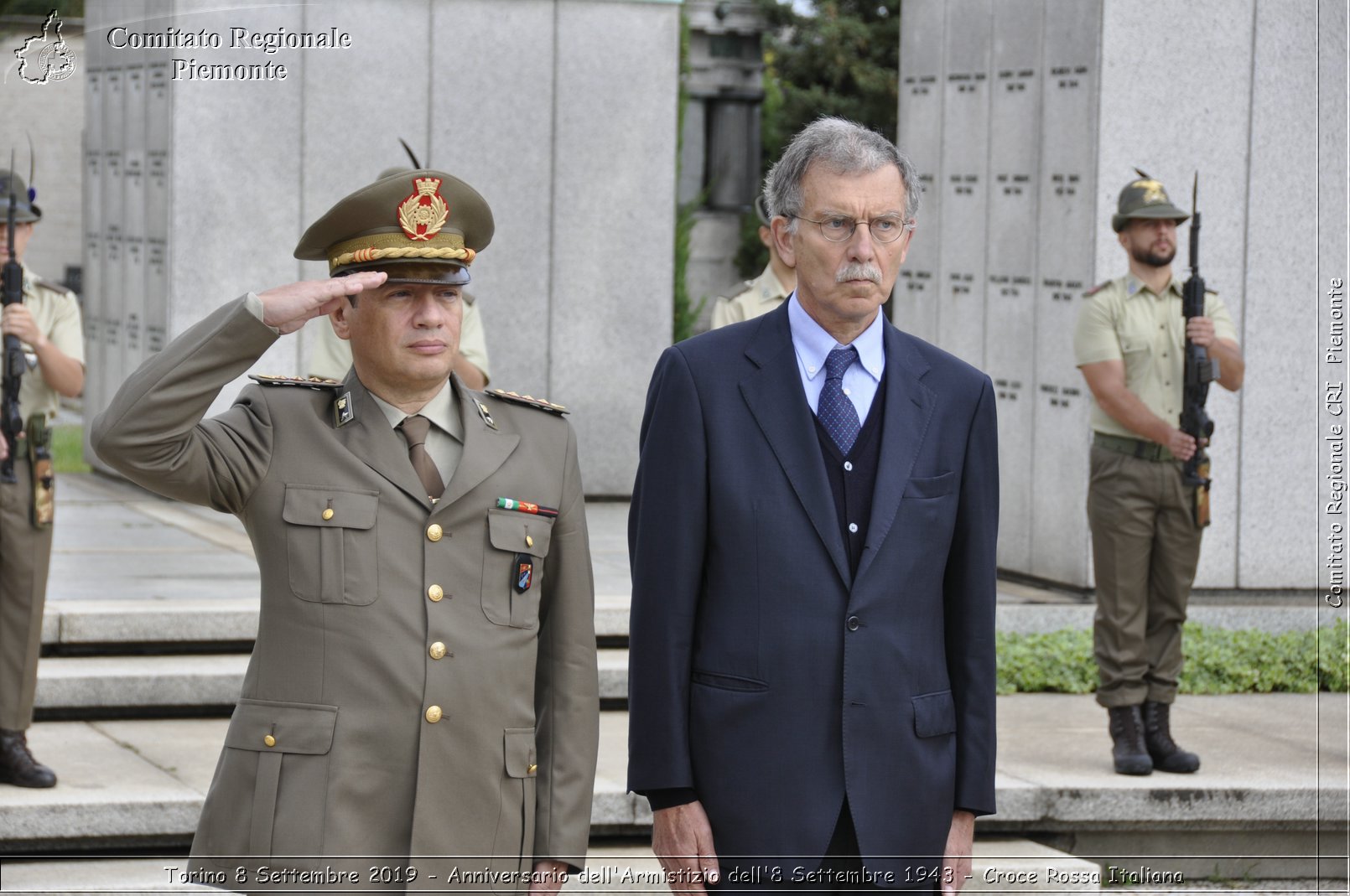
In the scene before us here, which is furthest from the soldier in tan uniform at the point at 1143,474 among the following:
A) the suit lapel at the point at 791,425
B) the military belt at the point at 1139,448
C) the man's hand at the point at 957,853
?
the suit lapel at the point at 791,425

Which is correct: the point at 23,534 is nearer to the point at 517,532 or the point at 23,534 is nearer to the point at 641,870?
the point at 641,870

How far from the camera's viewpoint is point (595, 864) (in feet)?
20.8

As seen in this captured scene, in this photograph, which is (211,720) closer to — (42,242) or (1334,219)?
(1334,219)

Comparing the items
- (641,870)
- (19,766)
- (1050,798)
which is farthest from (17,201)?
(1050,798)

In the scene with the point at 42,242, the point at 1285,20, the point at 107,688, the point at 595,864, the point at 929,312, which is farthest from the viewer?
the point at 42,242

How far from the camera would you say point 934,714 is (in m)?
3.70

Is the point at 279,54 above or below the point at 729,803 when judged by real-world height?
above

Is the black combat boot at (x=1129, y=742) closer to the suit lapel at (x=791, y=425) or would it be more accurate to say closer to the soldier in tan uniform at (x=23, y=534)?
the suit lapel at (x=791, y=425)

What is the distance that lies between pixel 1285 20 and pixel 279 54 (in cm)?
670

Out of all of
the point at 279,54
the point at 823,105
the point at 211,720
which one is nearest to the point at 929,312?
the point at 279,54

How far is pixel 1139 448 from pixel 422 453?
468 centimetres

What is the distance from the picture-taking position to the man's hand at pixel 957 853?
370 centimetres

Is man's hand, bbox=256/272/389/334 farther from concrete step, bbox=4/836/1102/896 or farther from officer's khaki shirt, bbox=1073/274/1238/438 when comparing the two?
officer's khaki shirt, bbox=1073/274/1238/438

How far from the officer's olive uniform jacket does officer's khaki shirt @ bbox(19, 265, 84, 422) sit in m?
3.50
